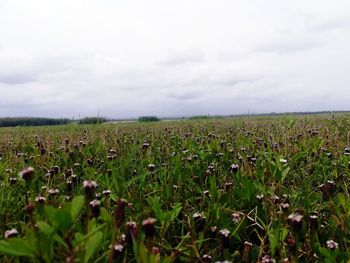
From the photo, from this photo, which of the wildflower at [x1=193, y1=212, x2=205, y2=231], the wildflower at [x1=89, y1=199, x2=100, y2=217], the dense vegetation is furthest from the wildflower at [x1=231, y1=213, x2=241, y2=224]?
the wildflower at [x1=89, y1=199, x2=100, y2=217]

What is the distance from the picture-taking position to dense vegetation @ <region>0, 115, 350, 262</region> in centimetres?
201

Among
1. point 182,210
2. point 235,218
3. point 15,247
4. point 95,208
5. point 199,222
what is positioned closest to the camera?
point 15,247

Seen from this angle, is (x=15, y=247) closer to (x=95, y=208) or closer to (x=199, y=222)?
(x=95, y=208)

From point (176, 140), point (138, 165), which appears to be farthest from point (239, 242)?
point (176, 140)

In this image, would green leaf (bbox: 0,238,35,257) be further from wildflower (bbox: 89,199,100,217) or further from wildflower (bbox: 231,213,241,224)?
wildflower (bbox: 231,213,241,224)

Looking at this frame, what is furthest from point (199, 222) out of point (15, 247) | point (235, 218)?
point (15, 247)

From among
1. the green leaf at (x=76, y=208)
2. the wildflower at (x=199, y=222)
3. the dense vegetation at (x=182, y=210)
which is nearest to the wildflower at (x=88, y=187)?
the dense vegetation at (x=182, y=210)

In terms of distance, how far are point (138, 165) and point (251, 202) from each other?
2015 millimetres

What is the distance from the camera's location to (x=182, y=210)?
3609mm

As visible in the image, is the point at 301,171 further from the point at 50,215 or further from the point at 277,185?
the point at 50,215

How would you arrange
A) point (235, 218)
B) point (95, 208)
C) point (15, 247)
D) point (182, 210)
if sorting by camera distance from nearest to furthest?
1. point (15, 247)
2. point (95, 208)
3. point (235, 218)
4. point (182, 210)

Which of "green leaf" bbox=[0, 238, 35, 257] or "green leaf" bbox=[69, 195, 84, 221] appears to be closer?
"green leaf" bbox=[0, 238, 35, 257]

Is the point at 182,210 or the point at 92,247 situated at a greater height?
the point at 92,247

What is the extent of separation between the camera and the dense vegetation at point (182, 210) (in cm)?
201
